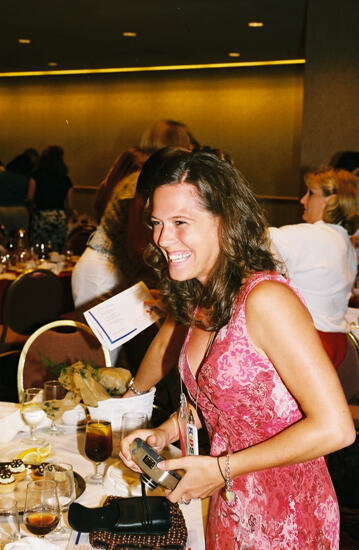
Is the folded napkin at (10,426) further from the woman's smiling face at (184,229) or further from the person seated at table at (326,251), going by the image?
the person seated at table at (326,251)

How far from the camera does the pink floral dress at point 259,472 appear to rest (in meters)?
1.38

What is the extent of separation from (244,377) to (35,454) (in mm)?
803

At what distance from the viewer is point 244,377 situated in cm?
138

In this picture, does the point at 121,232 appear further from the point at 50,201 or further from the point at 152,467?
the point at 50,201

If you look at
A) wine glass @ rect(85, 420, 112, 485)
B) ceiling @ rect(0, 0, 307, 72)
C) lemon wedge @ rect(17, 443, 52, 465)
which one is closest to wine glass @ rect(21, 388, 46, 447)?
lemon wedge @ rect(17, 443, 52, 465)

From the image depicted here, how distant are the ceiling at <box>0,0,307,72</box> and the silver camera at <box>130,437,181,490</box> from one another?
6666 mm

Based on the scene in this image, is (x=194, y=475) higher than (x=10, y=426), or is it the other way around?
(x=194, y=475)

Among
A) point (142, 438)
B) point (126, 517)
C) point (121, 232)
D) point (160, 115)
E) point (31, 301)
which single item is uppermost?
point (160, 115)

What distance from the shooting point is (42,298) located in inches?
172

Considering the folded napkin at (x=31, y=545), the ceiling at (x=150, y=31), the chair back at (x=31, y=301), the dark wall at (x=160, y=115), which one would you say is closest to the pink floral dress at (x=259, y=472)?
the folded napkin at (x=31, y=545)

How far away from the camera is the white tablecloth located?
1.55 m

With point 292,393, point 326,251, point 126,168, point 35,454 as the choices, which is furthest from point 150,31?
point 292,393

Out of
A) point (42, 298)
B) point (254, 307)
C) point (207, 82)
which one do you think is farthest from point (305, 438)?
point (207, 82)

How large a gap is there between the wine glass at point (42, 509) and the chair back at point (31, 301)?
2.92m
